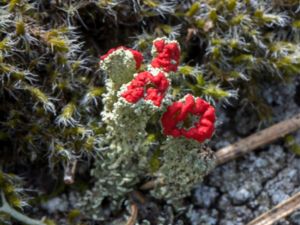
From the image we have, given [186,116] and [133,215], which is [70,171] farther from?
[186,116]

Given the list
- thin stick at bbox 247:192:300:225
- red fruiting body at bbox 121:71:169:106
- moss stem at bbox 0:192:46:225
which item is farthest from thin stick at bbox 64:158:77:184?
thin stick at bbox 247:192:300:225

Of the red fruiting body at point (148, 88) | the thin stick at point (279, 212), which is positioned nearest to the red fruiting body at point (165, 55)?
the red fruiting body at point (148, 88)

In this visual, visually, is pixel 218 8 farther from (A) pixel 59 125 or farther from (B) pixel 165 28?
(A) pixel 59 125

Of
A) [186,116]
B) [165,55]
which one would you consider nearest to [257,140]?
[186,116]

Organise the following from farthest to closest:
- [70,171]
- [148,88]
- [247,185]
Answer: [247,185] < [70,171] < [148,88]

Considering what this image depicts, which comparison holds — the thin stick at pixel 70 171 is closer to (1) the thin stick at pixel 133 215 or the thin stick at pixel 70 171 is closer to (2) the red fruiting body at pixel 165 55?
(1) the thin stick at pixel 133 215

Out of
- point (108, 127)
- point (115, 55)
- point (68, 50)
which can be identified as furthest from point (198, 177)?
point (68, 50)
